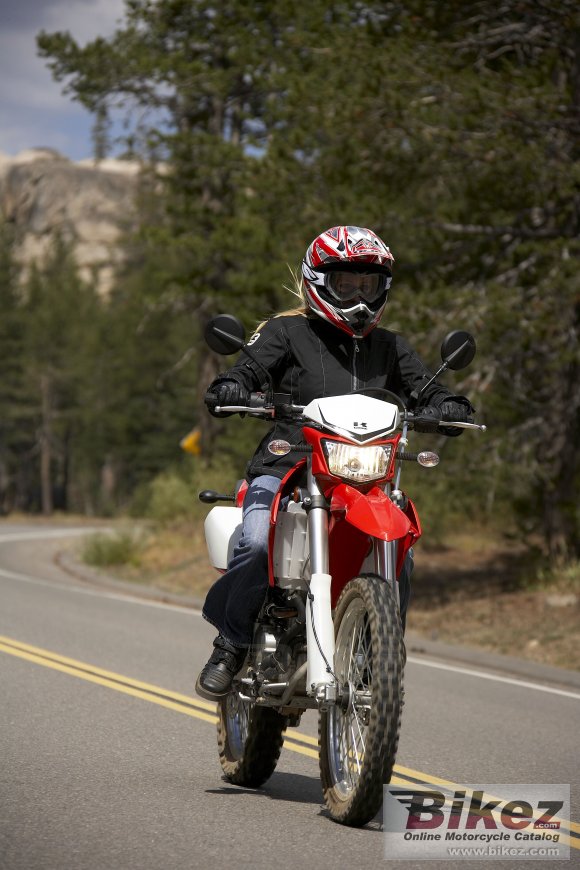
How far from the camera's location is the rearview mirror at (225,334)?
5793 millimetres

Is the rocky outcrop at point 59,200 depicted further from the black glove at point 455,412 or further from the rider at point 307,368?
the black glove at point 455,412

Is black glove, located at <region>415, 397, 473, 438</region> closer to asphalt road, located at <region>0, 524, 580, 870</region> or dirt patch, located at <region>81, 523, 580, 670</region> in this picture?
asphalt road, located at <region>0, 524, 580, 870</region>

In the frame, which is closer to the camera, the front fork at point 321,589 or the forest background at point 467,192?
the front fork at point 321,589

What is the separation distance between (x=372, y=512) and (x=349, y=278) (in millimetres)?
1305

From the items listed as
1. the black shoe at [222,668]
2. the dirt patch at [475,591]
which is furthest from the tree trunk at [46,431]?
the black shoe at [222,668]

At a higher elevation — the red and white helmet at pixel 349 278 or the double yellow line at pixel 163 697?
the red and white helmet at pixel 349 278

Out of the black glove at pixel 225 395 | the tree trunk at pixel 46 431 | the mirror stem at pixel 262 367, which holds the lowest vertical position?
the tree trunk at pixel 46 431

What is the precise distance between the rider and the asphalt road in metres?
0.74

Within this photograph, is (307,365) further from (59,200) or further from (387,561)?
(59,200)

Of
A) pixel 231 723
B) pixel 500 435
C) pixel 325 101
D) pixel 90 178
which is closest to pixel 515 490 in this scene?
pixel 500 435

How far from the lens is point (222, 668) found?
639 cm

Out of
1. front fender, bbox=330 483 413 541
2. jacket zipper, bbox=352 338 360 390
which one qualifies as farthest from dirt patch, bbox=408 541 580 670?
front fender, bbox=330 483 413 541

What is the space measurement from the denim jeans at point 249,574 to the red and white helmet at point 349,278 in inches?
31.9

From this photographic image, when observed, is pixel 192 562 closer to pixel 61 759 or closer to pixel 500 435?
pixel 500 435
